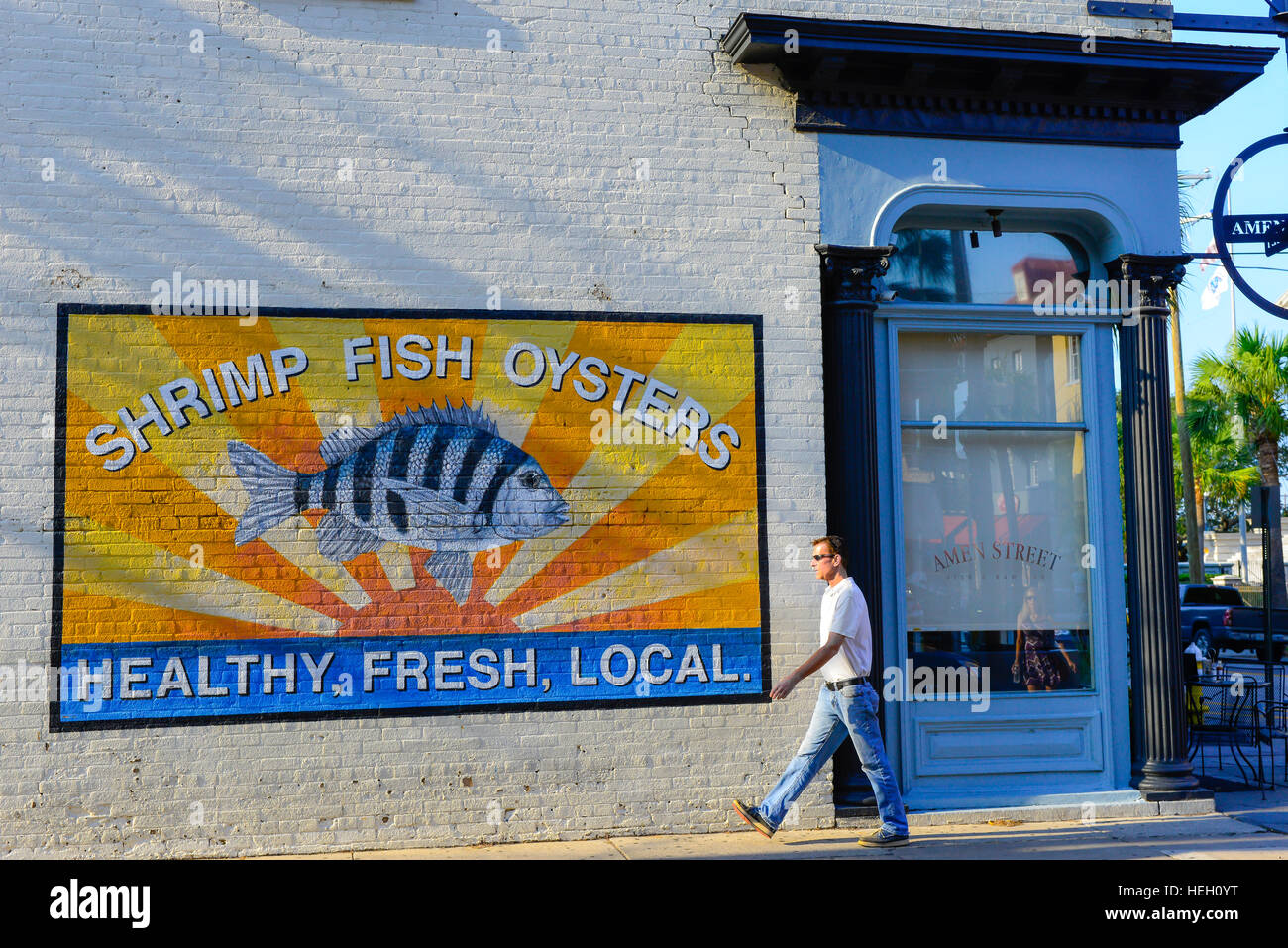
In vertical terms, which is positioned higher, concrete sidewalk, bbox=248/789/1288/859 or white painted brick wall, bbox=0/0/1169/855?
white painted brick wall, bbox=0/0/1169/855

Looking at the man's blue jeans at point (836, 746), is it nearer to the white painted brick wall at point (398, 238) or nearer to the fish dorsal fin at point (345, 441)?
the white painted brick wall at point (398, 238)

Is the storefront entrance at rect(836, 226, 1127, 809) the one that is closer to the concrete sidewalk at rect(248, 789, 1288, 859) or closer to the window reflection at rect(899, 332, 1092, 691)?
the window reflection at rect(899, 332, 1092, 691)

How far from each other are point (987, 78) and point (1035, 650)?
13.7 feet

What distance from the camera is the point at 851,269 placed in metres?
8.23

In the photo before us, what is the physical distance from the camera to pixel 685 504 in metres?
7.88

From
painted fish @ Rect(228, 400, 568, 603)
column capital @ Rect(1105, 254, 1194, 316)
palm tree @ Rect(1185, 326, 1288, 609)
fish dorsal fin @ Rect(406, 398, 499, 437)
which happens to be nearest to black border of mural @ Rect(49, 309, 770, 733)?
fish dorsal fin @ Rect(406, 398, 499, 437)

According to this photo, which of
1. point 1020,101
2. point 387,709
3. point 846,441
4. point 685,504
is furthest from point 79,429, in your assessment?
point 1020,101

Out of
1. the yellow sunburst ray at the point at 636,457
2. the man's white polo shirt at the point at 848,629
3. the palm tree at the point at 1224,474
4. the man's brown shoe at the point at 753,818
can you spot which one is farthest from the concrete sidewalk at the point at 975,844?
the palm tree at the point at 1224,474

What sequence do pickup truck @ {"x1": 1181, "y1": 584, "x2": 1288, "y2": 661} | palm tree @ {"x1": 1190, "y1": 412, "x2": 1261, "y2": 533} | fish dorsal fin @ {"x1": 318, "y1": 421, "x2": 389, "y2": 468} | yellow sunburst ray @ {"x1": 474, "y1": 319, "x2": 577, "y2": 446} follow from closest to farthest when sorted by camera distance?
1. fish dorsal fin @ {"x1": 318, "y1": 421, "x2": 389, "y2": 468}
2. yellow sunburst ray @ {"x1": 474, "y1": 319, "x2": 577, "y2": 446}
3. pickup truck @ {"x1": 1181, "y1": 584, "x2": 1288, "y2": 661}
4. palm tree @ {"x1": 1190, "y1": 412, "x2": 1261, "y2": 533}

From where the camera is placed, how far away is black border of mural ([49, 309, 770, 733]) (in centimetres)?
705

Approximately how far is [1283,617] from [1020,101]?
15988 millimetres

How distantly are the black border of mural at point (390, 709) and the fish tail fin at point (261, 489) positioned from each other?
92 cm

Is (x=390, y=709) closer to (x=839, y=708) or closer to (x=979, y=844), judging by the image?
(x=839, y=708)

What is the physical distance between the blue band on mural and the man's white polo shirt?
3.05 ft
